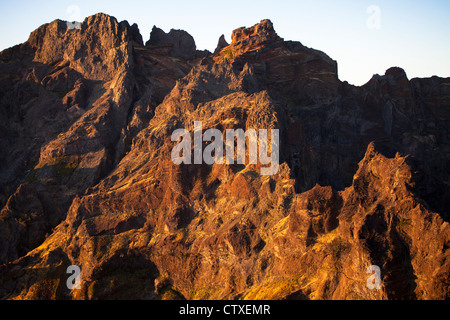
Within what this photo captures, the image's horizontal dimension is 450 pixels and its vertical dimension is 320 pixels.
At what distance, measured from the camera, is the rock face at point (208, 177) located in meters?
88.3

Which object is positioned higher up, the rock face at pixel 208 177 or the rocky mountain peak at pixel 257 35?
the rocky mountain peak at pixel 257 35

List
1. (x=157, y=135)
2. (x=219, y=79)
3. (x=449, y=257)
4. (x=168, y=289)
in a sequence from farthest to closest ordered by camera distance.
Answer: (x=219, y=79)
(x=157, y=135)
(x=168, y=289)
(x=449, y=257)

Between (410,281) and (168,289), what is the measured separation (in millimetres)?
39747

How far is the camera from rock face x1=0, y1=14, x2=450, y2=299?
88312 mm

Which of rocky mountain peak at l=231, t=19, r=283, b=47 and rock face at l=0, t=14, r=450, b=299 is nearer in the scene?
rock face at l=0, t=14, r=450, b=299

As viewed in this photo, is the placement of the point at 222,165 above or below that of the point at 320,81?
below

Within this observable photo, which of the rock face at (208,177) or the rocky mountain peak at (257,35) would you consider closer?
the rock face at (208,177)

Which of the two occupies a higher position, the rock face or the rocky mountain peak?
Result: the rocky mountain peak

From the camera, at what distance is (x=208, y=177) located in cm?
11381

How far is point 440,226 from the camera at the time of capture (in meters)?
81.6

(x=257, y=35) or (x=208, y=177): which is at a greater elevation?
(x=257, y=35)

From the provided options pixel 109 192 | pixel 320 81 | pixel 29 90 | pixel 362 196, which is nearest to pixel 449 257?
pixel 362 196

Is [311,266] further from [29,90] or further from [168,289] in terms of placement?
[29,90]

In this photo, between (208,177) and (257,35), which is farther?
(257,35)
